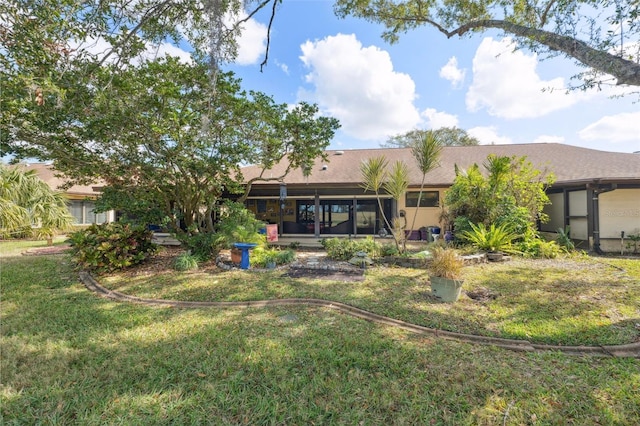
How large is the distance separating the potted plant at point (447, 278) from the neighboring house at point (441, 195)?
7.00m

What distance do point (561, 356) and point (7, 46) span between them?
345 inches

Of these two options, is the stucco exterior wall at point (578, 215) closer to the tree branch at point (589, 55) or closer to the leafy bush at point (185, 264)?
the tree branch at point (589, 55)

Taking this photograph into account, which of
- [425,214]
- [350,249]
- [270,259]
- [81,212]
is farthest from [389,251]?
[81,212]

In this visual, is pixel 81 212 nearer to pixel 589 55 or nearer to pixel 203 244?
pixel 203 244

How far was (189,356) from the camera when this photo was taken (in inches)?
121

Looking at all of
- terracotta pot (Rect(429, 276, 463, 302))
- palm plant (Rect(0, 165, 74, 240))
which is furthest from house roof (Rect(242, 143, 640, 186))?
palm plant (Rect(0, 165, 74, 240))

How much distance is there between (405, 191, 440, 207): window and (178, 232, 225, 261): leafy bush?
9212 millimetres

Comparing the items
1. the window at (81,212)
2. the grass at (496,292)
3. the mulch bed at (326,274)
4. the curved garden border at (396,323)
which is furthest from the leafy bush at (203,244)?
the window at (81,212)

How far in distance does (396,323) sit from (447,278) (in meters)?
1.64

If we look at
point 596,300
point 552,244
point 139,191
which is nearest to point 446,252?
point 596,300

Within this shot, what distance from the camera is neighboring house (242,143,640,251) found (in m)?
9.52

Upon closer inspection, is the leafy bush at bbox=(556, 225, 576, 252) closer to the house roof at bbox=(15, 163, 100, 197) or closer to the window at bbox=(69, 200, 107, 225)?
the house roof at bbox=(15, 163, 100, 197)

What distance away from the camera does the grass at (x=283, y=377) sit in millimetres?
2227

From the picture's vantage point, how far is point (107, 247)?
6762 millimetres
